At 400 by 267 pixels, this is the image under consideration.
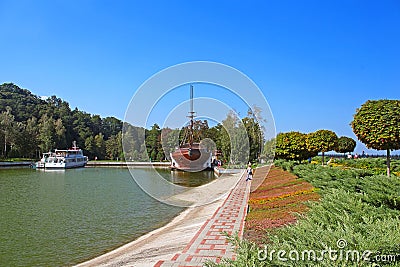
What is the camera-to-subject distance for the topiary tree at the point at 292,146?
2700 centimetres

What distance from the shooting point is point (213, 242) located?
Answer: 297 inches

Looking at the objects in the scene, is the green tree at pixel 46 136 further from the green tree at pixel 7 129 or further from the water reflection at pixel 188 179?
the water reflection at pixel 188 179

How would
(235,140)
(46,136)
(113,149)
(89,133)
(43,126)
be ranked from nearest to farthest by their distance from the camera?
(235,140)
(46,136)
(43,126)
(113,149)
(89,133)

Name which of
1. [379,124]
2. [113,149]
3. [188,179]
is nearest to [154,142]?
[188,179]

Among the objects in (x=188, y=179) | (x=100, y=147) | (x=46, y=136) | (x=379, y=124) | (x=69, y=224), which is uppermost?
(x=46, y=136)

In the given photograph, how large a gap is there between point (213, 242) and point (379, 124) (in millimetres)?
9009

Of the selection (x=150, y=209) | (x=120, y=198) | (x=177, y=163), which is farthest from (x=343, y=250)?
(x=177, y=163)

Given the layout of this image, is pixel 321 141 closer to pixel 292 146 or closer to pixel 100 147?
pixel 292 146

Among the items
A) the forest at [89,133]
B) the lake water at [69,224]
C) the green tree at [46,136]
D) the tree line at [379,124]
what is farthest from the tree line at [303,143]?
the green tree at [46,136]

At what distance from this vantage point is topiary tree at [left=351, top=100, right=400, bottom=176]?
42.4ft

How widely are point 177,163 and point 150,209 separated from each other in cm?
2342

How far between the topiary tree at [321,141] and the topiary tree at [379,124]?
13.3 meters

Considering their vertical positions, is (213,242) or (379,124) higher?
(379,124)

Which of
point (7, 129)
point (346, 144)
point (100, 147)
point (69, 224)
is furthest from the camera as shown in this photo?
point (100, 147)
